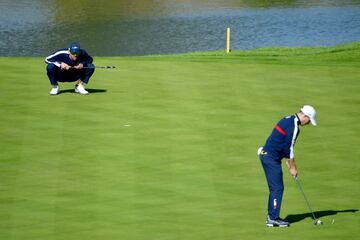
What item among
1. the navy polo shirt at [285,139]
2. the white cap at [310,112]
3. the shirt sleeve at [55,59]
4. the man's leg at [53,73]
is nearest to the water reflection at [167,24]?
the man's leg at [53,73]

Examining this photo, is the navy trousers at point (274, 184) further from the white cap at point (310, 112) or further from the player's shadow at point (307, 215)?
the white cap at point (310, 112)

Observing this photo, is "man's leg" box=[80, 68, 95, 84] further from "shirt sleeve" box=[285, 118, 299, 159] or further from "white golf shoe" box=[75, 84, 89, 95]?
"shirt sleeve" box=[285, 118, 299, 159]

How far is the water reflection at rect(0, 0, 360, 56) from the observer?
46438mm

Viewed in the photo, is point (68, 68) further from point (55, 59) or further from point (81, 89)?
point (81, 89)

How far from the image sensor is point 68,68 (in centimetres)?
2427

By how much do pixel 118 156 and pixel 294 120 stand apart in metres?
5.19

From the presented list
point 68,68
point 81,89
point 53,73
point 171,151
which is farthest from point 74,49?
point 171,151

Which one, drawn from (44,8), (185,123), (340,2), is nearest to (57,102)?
(185,123)

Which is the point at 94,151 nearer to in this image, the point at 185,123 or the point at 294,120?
the point at 185,123

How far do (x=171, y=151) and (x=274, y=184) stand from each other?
15.8 feet

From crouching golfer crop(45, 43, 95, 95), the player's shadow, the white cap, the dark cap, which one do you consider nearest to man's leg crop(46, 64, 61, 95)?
crouching golfer crop(45, 43, 95, 95)

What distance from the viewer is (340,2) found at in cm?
6009

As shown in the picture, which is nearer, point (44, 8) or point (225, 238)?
point (225, 238)

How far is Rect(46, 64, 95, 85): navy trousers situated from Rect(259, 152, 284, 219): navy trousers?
10263mm
